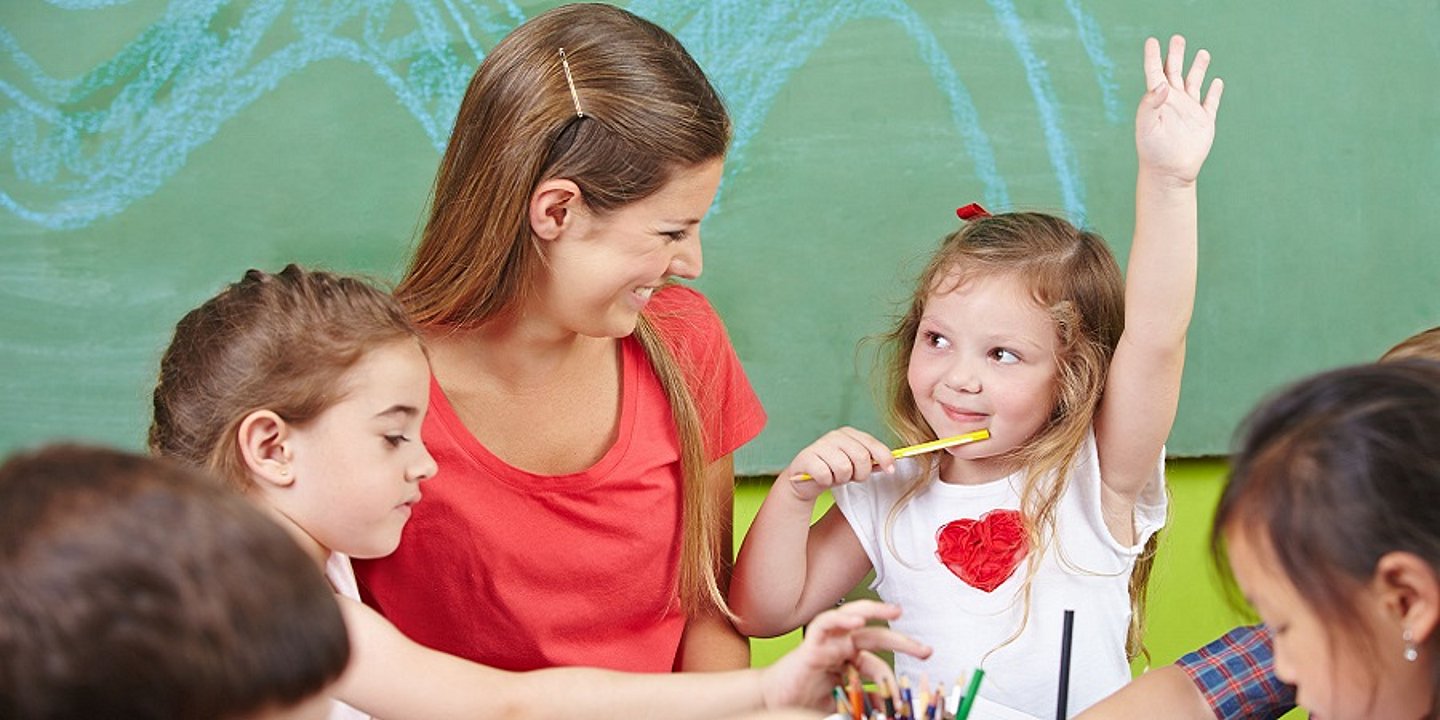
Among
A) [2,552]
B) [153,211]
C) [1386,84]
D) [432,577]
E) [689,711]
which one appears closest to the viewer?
[2,552]

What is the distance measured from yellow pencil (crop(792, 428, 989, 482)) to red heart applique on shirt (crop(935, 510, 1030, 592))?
0.07 metres

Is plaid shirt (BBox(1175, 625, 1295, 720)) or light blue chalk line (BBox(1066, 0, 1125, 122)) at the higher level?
light blue chalk line (BBox(1066, 0, 1125, 122))

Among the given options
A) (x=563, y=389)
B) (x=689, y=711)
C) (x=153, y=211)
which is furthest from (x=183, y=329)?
(x=153, y=211)

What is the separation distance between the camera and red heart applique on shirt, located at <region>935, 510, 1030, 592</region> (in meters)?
1.22

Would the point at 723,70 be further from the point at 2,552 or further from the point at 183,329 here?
the point at 2,552

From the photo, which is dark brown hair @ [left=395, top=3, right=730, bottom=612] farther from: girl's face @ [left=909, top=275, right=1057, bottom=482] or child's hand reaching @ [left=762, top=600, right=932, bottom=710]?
child's hand reaching @ [left=762, top=600, right=932, bottom=710]

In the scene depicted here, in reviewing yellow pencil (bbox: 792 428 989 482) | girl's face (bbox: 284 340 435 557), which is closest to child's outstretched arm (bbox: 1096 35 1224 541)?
yellow pencil (bbox: 792 428 989 482)

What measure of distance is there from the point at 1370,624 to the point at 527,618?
67 cm

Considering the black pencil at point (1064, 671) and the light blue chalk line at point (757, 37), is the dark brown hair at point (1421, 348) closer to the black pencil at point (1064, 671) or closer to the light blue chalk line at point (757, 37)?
the black pencil at point (1064, 671)

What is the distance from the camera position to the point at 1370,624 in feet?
2.55

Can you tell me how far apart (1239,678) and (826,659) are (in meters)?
0.28

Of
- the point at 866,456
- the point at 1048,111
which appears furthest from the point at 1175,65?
the point at 1048,111

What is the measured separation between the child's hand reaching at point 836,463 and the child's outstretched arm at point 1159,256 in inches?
7.3

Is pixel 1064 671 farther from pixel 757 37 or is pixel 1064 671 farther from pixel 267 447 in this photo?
pixel 757 37
